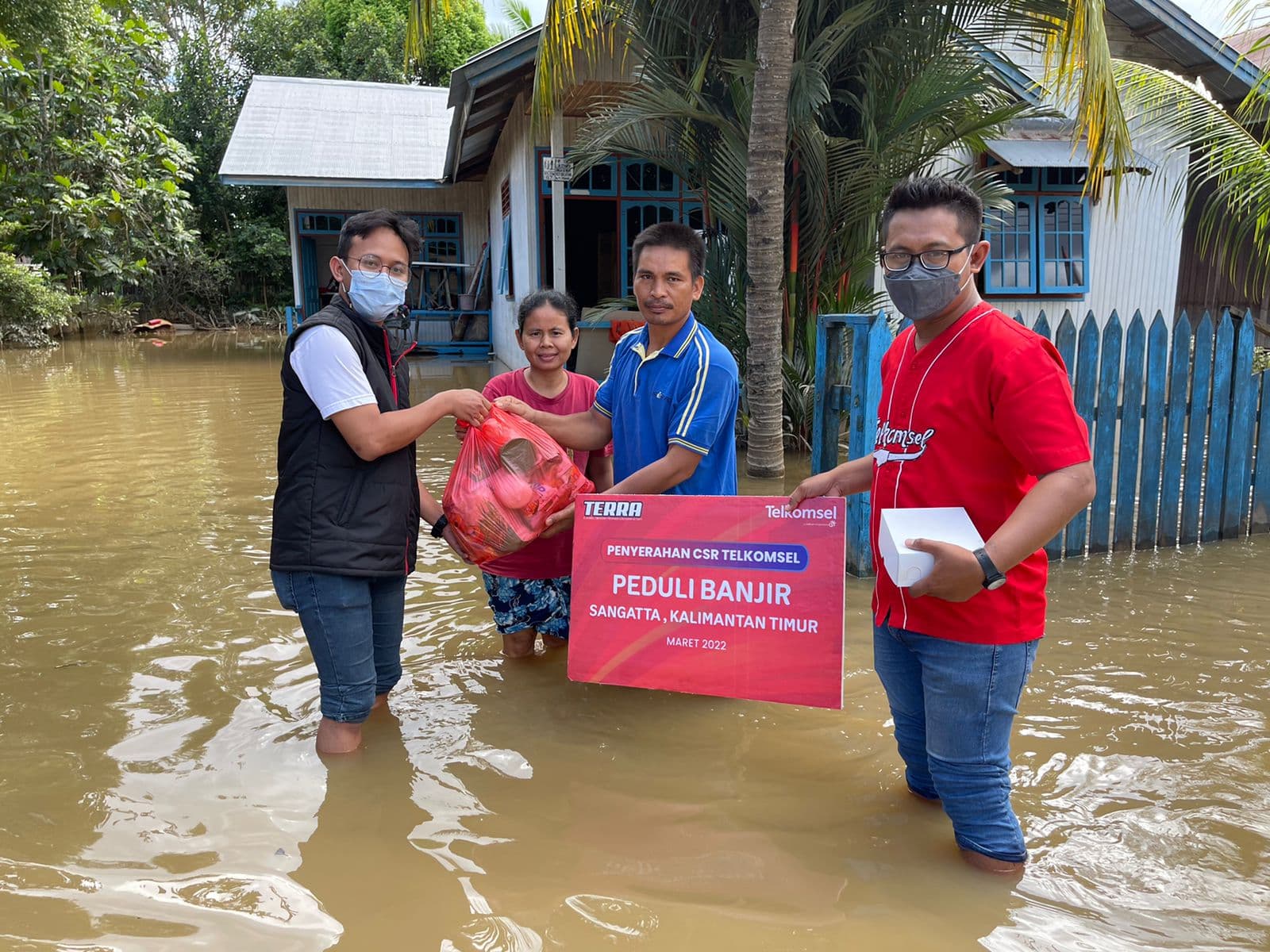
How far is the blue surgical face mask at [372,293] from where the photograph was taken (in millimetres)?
2961

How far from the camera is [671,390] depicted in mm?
3311

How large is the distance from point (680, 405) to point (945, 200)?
1.26 m

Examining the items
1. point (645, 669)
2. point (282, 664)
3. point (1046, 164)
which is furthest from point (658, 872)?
point (1046, 164)

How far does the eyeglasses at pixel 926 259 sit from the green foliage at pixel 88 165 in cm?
1894

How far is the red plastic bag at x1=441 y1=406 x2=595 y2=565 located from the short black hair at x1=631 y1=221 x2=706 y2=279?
774 millimetres

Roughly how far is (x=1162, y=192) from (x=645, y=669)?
1166cm

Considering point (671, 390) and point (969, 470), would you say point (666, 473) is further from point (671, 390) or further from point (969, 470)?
point (969, 470)

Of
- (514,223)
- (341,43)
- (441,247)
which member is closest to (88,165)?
(441,247)

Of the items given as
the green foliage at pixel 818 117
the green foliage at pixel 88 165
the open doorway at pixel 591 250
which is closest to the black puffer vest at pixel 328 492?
the green foliage at pixel 818 117

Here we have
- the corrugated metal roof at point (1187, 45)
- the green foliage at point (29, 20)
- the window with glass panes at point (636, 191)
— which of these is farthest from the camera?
the window with glass panes at point (636, 191)

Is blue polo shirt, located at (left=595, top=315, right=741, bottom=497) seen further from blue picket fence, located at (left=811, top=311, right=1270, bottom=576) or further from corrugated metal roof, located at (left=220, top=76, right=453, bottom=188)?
corrugated metal roof, located at (left=220, top=76, right=453, bottom=188)

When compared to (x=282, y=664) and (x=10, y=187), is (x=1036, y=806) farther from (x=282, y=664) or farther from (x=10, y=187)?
(x=10, y=187)

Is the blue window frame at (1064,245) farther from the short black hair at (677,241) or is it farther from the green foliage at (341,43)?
the green foliage at (341,43)

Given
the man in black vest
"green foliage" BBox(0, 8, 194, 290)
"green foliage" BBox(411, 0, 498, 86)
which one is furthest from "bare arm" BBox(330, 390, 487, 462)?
"green foliage" BBox(411, 0, 498, 86)
